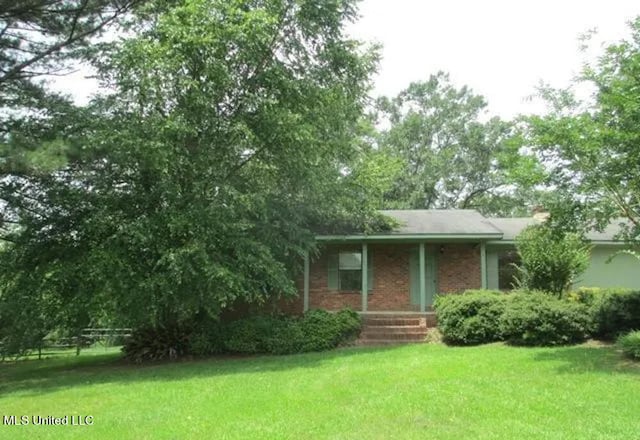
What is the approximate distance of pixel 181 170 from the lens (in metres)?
13.1

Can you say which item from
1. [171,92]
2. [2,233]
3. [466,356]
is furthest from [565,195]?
[2,233]

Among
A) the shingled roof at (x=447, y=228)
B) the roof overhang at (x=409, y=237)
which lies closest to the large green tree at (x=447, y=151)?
the shingled roof at (x=447, y=228)

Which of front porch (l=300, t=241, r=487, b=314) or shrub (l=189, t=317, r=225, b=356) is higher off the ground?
front porch (l=300, t=241, r=487, b=314)

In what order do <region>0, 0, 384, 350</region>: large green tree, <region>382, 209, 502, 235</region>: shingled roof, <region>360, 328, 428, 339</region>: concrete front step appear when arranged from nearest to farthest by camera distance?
<region>0, 0, 384, 350</region>: large green tree < <region>360, 328, 428, 339</region>: concrete front step < <region>382, 209, 502, 235</region>: shingled roof

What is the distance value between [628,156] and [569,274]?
7.30m

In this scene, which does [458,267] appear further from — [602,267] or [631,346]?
[631,346]

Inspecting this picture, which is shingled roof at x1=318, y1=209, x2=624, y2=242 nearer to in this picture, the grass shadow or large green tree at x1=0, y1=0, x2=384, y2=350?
large green tree at x1=0, y1=0, x2=384, y2=350

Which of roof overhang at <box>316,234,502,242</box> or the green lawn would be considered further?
roof overhang at <box>316,234,502,242</box>

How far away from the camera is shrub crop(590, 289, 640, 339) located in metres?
12.4

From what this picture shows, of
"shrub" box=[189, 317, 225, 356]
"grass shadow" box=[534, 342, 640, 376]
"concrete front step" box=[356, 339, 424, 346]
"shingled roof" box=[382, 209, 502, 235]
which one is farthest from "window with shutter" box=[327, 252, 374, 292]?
"grass shadow" box=[534, 342, 640, 376]

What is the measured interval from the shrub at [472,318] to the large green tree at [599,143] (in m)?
3.68

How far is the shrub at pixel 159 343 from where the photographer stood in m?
14.2

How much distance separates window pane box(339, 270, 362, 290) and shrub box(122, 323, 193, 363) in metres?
6.12

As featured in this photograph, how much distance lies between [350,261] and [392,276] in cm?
151
